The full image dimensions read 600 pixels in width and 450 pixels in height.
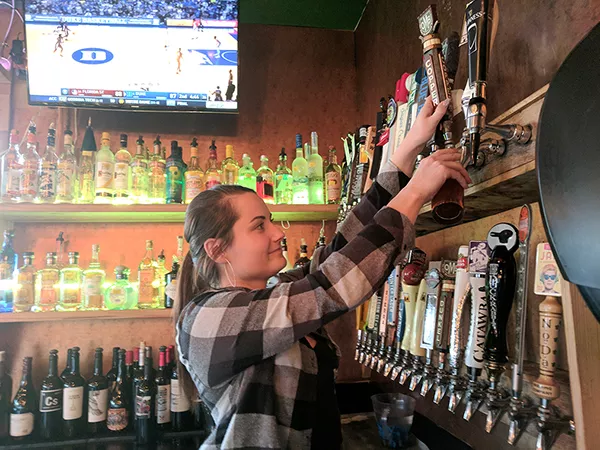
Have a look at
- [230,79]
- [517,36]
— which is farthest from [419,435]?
[230,79]

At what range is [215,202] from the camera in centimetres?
107

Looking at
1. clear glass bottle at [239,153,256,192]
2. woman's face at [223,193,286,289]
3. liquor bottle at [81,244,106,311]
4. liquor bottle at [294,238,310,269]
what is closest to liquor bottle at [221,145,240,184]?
clear glass bottle at [239,153,256,192]

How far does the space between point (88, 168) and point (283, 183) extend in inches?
34.6

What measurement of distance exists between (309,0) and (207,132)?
0.79 m

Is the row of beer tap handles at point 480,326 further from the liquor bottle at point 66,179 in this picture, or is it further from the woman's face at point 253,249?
the liquor bottle at point 66,179

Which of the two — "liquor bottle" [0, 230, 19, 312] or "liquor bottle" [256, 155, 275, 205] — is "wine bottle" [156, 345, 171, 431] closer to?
"liquor bottle" [0, 230, 19, 312]

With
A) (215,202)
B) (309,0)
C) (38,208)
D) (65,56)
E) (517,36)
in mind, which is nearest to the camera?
(517,36)

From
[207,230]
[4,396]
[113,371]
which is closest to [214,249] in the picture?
[207,230]

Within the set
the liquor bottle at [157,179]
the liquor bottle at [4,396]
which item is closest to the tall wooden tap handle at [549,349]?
the liquor bottle at [157,179]

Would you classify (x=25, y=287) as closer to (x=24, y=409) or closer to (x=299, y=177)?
(x=24, y=409)

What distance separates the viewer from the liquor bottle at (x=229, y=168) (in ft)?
6.70

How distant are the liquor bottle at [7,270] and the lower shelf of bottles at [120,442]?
0.52 m

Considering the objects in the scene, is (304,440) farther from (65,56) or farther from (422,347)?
(65,56)

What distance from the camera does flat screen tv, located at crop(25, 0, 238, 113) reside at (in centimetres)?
190
